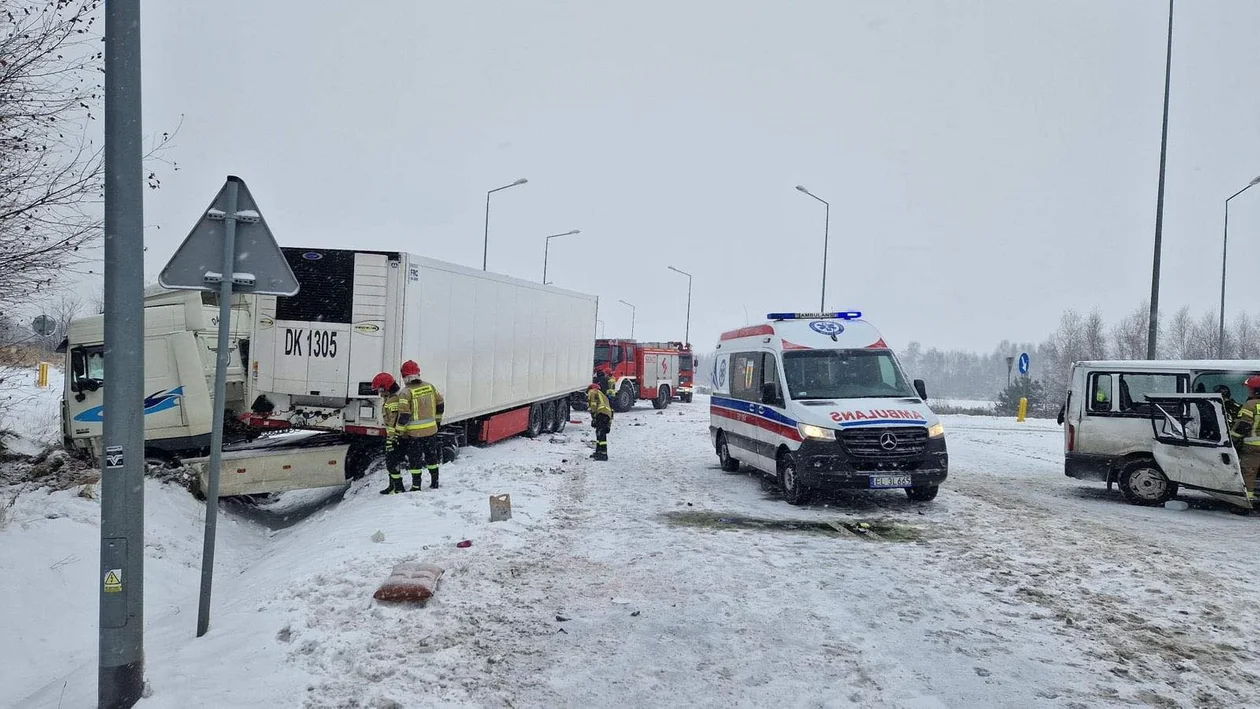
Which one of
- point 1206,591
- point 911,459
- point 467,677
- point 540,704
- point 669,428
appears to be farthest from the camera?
point 669,428

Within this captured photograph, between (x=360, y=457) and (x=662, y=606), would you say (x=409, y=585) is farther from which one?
(x=360, y=457)

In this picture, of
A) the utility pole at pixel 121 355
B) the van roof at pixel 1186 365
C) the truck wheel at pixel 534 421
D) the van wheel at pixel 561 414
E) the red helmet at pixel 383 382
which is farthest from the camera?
the van wheel at pixel 561 414

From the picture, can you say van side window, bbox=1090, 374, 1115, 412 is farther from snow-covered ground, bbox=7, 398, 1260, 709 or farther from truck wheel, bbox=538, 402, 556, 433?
truck wheel, bbox=538, 402, 556, 433

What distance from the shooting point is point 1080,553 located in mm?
7406

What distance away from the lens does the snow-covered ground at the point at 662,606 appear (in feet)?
14.2

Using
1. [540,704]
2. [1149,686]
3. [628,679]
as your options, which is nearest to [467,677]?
[540,704]

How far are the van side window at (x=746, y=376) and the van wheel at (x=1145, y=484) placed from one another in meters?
5.05

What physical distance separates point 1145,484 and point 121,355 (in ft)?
38.2

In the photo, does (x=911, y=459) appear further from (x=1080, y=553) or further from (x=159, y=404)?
(x=159, y=404)

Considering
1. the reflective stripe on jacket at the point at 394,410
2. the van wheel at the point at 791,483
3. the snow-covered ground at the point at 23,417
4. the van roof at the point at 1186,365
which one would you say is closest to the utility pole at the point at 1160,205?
the van roof at the point at 1186,365

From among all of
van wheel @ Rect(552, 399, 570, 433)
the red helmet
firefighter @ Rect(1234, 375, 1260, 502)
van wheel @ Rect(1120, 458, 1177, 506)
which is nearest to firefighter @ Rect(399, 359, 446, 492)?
the red helmet

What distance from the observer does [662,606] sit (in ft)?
18.9

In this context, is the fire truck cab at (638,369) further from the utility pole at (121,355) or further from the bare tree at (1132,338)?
the bare tree at (1132,338)

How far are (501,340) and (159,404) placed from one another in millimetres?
5692
